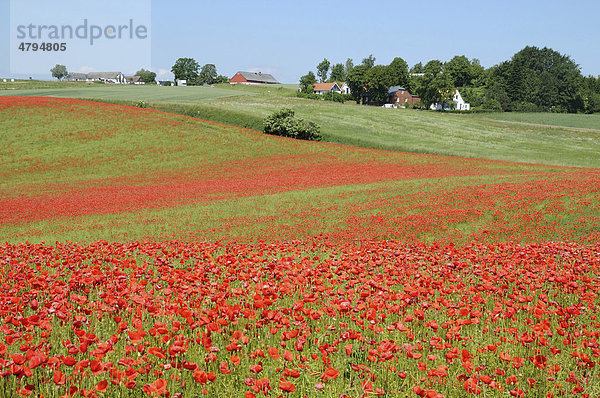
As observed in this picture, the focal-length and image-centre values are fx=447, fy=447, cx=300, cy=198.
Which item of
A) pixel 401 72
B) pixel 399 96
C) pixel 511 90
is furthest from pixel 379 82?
pixel 511 90

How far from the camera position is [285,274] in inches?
304

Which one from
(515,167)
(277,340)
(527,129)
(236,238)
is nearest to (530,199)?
(236,238)

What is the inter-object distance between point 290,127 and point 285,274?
54.0 m

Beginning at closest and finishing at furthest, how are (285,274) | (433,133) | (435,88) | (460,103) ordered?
1. (285,274)
2. (433,133)
3. (435,88)
4. (460,103)

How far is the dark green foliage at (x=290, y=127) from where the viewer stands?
2384 inches

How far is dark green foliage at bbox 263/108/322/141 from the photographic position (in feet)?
199

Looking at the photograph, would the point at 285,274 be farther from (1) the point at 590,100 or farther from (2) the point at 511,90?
(2) the point at 511,90

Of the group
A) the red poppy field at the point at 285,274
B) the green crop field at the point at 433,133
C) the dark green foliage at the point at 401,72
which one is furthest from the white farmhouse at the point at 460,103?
the red poppy field at the point at 285,274

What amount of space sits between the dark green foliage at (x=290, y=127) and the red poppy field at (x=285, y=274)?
7815 millimetres

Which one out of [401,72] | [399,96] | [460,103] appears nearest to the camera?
[460,103]

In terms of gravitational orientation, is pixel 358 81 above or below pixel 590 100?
above

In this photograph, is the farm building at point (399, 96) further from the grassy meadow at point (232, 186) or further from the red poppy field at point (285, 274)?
the red poppy field at point (285, 274)

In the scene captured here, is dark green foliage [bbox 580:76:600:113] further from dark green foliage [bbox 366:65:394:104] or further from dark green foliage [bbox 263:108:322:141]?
dark green foliage [bbox 263:108:322:141]

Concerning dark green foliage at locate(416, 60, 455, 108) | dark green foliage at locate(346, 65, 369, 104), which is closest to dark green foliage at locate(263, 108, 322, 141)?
dark green foliage at locate(416, 60, 455, 108)
